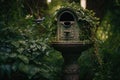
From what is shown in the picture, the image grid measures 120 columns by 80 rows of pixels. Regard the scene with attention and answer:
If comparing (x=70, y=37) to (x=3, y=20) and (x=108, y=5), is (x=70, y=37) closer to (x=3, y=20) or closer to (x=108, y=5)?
(x=3, y=20)

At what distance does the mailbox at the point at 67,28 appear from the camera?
279 inches

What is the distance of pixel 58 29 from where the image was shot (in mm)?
7172

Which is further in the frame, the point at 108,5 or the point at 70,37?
the point at 108,5

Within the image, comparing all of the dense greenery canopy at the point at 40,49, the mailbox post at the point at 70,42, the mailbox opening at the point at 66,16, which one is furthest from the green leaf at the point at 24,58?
the mailbox opening at the point at 66,16

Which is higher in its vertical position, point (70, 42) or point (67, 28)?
point (67, 28)

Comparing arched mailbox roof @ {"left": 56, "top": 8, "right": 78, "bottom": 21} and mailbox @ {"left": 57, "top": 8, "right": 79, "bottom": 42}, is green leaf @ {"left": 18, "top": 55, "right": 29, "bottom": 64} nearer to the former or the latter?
mailbox @ {"left": 57, "top": 8, "right": 79, "bottom": 42}

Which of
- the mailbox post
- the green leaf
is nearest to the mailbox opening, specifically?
the mailbox post

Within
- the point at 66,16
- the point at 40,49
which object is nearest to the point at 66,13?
the point at 66,16

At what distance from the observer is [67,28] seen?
7.14 m

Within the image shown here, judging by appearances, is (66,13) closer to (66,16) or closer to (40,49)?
(66,16)

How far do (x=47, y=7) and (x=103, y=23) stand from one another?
2.36 m

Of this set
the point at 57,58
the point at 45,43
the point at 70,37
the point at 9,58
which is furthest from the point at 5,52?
the point at 57,58

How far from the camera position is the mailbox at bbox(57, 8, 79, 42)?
7086 mm

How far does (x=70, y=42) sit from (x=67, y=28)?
399 mm
